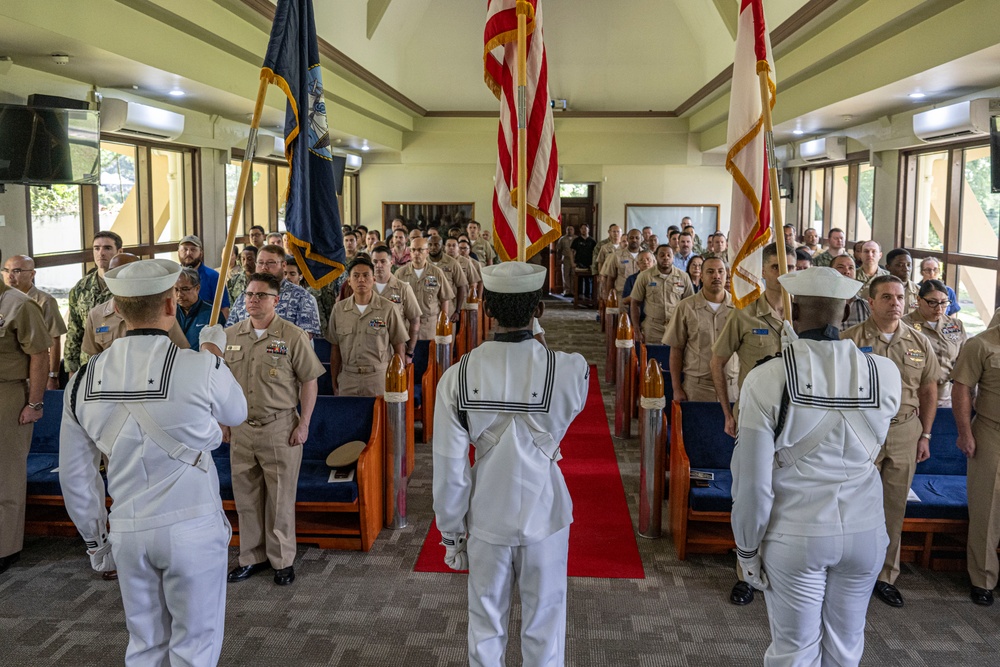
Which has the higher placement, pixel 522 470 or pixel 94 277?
pixel 94 277

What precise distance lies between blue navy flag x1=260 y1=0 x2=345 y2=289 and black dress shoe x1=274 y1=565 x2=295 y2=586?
63.1 inches

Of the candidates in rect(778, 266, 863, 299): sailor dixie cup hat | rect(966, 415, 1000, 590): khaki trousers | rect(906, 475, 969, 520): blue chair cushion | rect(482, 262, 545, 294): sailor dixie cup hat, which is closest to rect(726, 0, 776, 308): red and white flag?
rect(966, 415, 1000, 590): khaki trousers

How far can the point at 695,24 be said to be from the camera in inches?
598

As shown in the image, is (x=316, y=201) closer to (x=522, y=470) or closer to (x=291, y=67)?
(x=291, y=67)

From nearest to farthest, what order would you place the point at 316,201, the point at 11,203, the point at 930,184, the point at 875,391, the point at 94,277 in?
the point at 875,391
the point at 316,201
the point at 94,277
the point at 11,203
the point at 930,184

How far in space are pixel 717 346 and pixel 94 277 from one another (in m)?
4.43

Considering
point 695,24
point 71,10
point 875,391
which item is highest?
point 695,24

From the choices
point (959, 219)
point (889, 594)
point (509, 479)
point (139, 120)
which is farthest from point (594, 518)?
point (959, 219)

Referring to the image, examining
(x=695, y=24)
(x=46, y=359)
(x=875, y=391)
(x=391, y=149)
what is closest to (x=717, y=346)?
(x=875, y=391)

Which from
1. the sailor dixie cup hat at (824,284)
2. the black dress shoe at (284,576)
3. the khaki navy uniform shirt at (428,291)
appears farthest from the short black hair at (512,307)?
the khaki navy uniform shirt at (428,291)

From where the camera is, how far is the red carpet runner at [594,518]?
468cm

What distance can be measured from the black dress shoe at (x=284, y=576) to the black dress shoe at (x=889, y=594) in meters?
3.10

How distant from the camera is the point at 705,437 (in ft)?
17.1

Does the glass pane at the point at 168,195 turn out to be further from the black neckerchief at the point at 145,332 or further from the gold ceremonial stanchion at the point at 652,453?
the black neckerchief at the point at 145,332
